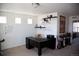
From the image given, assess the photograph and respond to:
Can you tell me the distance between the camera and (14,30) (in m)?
1.63

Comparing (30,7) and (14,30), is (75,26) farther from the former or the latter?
(14,30)

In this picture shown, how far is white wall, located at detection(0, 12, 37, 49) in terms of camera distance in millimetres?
1515

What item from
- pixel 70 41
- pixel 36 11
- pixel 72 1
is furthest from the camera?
pixel 36 11

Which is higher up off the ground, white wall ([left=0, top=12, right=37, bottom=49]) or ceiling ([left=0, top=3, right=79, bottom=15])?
ceiling ([left=0, top=3, right=79, bottom=15])

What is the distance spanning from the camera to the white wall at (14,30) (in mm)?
1515

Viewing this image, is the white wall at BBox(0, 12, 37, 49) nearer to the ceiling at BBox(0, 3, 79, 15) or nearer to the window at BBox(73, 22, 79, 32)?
the ceiling at BBox(0, 3, 79, 15)

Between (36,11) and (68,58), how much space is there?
1224 mm

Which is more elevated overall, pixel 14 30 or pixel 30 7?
pixel 30 7

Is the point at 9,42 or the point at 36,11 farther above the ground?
the point at 36,11

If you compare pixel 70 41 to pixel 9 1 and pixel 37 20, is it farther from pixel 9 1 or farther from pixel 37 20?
pixel 9 1

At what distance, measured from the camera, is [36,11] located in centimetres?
181

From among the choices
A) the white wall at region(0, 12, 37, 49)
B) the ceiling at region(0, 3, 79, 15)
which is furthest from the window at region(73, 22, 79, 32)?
the white wall at region(0, 12, 37, 49)

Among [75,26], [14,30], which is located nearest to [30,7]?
[14,30]

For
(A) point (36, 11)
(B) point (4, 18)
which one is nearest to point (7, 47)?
(B) point (4, 18)
